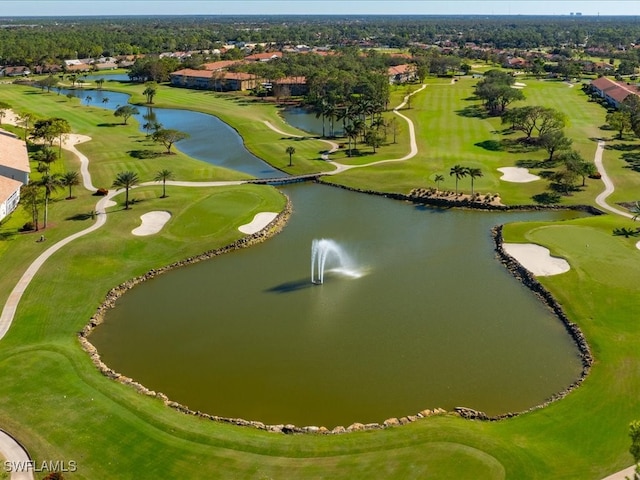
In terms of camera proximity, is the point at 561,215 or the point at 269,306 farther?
the point at 561,215

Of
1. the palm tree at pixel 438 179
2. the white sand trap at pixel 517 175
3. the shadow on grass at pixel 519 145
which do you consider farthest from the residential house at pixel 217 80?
the palm tree at pixel 438 179

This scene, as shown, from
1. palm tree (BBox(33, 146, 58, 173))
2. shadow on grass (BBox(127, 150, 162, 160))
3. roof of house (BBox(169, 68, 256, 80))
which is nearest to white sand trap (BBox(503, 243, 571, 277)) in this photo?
shadow on grass (BBox(127, 150, 162, 160))

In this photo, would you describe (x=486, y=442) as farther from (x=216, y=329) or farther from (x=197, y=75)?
(x=197, y=75)

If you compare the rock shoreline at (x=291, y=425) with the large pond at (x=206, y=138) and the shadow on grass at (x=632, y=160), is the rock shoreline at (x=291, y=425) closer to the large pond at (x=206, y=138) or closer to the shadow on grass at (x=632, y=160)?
the shadow on grass at (x=632, y=160)

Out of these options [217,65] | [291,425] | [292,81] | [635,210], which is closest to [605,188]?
[635,210]

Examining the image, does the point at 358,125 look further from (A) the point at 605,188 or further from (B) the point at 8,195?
(B) the point at 8,195

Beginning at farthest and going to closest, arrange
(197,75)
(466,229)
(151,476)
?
(197,75), (466,229), (151,476)

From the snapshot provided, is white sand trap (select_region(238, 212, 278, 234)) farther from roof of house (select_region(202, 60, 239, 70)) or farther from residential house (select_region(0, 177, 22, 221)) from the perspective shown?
roof of house (select_region(202, 60, 239, 70))

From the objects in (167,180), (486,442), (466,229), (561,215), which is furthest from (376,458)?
(167,180)
